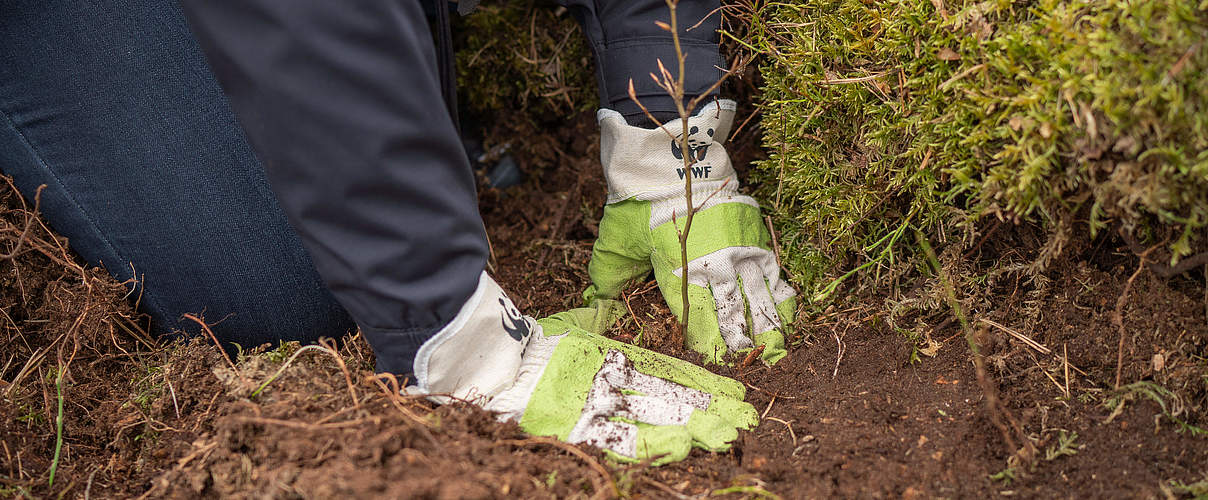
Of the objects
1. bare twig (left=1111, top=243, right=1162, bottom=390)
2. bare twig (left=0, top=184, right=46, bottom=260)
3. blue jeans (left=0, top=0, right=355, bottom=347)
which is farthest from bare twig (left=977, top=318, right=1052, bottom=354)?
bare twig (left=0, top=184, right=46, bottom=260)

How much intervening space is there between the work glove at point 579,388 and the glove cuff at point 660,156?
1.46 feet

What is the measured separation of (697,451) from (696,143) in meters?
0.76

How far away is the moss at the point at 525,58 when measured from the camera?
2.18 metres

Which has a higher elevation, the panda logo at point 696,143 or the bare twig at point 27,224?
the bare twig at point 27,224

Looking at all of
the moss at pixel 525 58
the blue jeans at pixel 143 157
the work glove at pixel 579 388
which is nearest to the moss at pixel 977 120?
the work glove at pixel 579 388

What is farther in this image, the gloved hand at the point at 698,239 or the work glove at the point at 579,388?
the gloved hand at the point at 698,239

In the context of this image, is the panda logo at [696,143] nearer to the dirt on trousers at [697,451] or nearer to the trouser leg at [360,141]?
the dirt on trousers at [697,451]

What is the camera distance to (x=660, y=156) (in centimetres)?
169

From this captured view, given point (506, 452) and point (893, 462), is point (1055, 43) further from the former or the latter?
point (506, 452)

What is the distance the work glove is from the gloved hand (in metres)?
0.17

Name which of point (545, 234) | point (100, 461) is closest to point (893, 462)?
point (545, 234)

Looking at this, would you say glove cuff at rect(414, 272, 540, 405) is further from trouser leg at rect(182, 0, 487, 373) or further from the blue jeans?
the blue jeans

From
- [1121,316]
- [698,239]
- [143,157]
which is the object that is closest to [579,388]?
[698,239]

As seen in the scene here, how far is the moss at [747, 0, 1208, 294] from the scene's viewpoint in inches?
40.1
